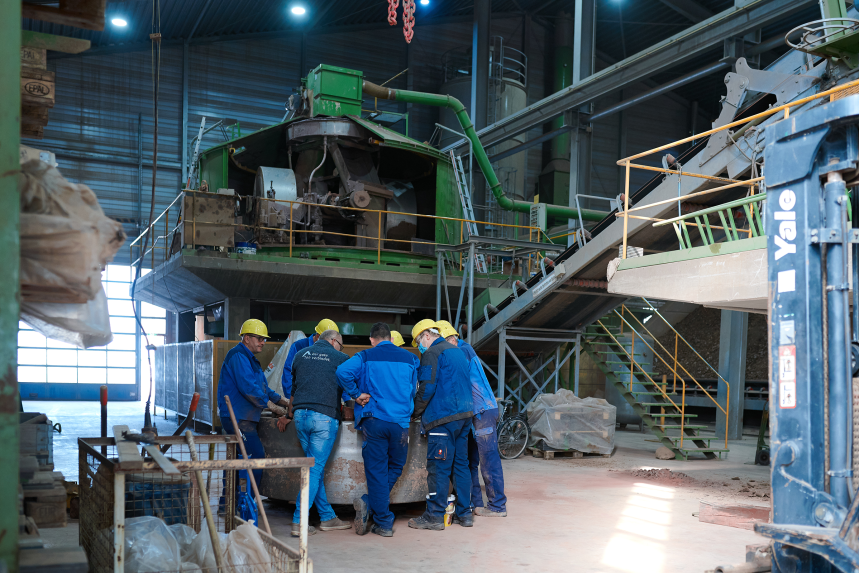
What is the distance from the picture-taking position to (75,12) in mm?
3105

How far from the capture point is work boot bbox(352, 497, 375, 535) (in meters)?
6.61

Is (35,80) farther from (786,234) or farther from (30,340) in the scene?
(30,340)

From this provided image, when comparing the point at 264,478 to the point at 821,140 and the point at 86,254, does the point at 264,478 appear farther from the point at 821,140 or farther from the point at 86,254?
the point at 821,140

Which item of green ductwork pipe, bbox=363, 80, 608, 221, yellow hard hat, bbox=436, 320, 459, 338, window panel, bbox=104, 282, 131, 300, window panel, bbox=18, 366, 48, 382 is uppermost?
green ductwork pipe, bbox=363, 80, 608, 221

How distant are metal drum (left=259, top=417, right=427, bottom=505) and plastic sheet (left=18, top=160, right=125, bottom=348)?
4374 mm

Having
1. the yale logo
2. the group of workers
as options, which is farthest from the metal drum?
the yale logo

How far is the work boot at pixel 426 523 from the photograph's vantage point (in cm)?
689

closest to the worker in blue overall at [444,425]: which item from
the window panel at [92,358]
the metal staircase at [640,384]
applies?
the metal staircase at [640,384]

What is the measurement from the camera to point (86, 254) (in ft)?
8.89

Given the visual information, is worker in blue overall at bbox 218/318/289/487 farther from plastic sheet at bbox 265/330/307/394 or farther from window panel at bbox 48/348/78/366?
window panel at bbox 48/348/78/366

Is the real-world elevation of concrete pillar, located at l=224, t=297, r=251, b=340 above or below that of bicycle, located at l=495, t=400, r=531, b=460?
above

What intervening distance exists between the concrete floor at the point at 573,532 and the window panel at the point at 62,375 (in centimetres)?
1410

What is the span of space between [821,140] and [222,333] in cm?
1262

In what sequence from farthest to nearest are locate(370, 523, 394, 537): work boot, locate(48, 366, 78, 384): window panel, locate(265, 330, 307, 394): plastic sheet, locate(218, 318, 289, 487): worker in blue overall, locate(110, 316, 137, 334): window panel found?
locate(110, 316, 137, 334): window panel → locate(48, 366, 78, 384): window panel → locate(265, 330, 307, 394): plastic sheet → locate(218, 318, 289, 487): worker in blue overall → locate(370, 523, 394, 537): work boot
